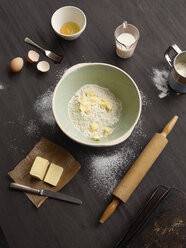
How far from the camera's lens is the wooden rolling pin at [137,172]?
1.16 meters

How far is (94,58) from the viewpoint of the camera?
1.42 meters

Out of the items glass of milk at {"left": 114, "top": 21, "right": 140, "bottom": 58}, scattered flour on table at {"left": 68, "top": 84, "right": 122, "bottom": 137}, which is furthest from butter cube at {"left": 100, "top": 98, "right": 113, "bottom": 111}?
glass of milk at {"left": 114, "top": 21, "right": 140, "bottom": 58}

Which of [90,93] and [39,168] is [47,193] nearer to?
[39,168]

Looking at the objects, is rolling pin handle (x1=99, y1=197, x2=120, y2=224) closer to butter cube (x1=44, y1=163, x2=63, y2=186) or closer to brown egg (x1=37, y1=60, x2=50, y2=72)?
butter cube (x1=44, y1=163, x2=63, y2=186)

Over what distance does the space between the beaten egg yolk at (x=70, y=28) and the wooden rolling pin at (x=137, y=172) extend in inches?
26.1

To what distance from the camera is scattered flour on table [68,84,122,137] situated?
1245mm

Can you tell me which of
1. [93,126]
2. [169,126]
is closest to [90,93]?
[93,126]

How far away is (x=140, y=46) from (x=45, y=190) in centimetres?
83

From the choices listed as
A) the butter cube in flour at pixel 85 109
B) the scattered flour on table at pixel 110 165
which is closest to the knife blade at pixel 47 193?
the scattered flour on table at pixel 110 165

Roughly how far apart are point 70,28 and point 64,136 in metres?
0.56

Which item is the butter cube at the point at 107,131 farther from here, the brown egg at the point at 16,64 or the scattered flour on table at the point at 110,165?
the brown egg at the point at 16,64

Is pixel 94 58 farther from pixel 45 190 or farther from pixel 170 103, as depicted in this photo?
pixel 45 190

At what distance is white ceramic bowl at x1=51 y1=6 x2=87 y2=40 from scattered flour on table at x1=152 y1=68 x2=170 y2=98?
41cm

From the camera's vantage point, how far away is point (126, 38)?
4.59ft
